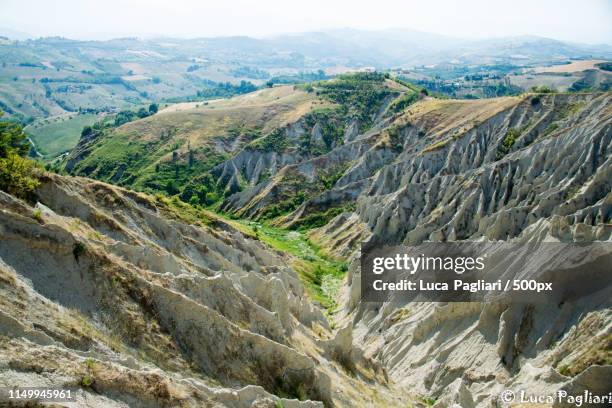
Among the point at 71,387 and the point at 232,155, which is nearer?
the point at 71,387

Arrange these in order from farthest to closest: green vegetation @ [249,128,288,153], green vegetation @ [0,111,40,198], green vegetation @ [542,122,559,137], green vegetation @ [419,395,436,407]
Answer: green vegetation @ [249,128,288,153] < green vegetation @ [542,122,559,137] < green vegetation @ [419,395,436,407] < green vegetation @ [0,111,40,198]

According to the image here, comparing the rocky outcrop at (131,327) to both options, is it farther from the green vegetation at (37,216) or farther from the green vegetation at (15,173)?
the green vegetation at (15,173)

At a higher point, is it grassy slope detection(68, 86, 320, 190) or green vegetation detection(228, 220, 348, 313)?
grassy slope detection(68, 86, 320, 190)

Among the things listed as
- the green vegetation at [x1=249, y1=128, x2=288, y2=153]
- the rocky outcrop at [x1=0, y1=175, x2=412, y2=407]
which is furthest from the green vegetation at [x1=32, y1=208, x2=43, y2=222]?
the green vegetation at [x1=249, y1=128, x2=288, y2=153]

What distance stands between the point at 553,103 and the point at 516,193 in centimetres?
4063

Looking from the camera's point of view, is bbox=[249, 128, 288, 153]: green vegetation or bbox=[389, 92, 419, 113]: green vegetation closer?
bbox=[249, 128, 288, 153]: green vegetation

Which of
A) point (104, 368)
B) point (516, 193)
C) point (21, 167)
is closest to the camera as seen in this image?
point (104, 368)

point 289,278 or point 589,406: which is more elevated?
point 589,406

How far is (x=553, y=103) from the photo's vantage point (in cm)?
10538

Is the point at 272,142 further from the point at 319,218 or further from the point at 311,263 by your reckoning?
the point at 311,263

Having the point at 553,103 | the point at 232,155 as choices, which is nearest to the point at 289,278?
the point at 553,103

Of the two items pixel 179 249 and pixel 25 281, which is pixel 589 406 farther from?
pixel 179 249

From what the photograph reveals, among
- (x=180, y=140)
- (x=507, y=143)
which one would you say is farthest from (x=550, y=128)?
(x=180, y=140)

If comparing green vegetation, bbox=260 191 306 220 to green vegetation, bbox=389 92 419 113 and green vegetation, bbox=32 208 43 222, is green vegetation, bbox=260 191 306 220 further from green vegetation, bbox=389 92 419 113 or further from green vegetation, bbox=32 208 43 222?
green vegetation, bbox=32 208 43 222
